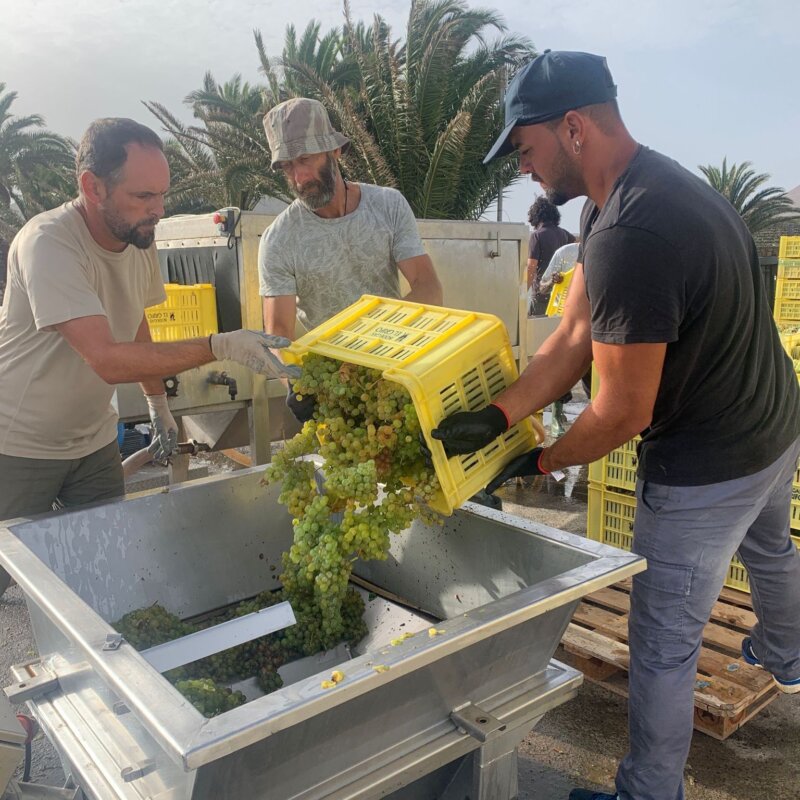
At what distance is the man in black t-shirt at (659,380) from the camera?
1.79m

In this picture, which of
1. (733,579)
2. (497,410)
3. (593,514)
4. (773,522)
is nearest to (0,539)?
(497,410)

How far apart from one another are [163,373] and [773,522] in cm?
201

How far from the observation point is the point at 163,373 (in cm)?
224

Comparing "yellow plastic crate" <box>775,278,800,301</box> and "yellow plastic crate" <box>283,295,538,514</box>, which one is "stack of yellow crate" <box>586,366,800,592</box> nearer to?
"yellow plastic crate" <box>283,295,538,514</box>

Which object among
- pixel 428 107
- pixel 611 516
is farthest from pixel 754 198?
pixel 611 516

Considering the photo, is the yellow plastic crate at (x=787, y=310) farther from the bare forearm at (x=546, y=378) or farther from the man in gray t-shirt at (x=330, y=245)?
the bare forearm at (x=546, y=378)

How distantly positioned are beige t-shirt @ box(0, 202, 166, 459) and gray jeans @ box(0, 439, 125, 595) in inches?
1.8

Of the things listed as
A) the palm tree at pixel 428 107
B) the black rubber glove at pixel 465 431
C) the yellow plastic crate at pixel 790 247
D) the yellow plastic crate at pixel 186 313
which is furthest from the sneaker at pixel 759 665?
the palm tree at pixel 428 107

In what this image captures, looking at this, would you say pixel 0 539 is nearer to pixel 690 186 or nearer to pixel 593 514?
pixel 690 186

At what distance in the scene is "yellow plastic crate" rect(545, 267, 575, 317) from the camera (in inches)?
248

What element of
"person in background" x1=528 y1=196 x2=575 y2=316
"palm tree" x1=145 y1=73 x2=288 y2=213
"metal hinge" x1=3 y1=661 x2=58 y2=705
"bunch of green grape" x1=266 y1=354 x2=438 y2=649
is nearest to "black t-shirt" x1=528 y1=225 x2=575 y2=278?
"person in background" x1=528 y1=196 x2=575 y2=316

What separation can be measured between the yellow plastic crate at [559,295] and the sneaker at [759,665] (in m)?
3.81

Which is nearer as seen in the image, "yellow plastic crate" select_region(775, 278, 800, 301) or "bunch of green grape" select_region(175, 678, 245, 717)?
"bunch of green grape" select_region(175, 678, 245, 717)

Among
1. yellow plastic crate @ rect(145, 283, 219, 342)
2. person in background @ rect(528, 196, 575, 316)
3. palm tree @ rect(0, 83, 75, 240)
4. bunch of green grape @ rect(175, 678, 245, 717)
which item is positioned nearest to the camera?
bunch of green grape @ rect(175, 678, 245, 717)
